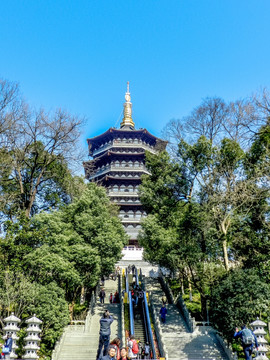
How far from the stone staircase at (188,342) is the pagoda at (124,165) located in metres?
14.2

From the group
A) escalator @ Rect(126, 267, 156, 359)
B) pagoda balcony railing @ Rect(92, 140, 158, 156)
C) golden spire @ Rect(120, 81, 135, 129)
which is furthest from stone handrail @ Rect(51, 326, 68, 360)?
golden spire @ Rect(120, 81, 135, 129)

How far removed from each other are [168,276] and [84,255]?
32.6 feet

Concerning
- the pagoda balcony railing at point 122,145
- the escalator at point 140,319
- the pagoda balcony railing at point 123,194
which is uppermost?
the pagoda balcony railing at point 122,145

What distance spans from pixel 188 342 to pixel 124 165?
70.2ft

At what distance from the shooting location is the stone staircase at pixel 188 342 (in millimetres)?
12078

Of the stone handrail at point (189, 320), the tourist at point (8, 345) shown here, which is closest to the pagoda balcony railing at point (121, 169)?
the stone handrail at point (189, 320)

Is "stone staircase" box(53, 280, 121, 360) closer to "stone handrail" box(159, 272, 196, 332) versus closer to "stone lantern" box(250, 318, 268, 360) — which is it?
"stone handrail" box(159, 272, 196, 332)

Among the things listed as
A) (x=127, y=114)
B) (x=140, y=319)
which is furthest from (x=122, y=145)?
(x=140, y=319)

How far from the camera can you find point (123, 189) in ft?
103

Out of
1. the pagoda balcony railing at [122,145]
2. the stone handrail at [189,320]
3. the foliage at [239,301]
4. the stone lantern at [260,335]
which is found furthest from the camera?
the pagoda balcony railing at [122,145]

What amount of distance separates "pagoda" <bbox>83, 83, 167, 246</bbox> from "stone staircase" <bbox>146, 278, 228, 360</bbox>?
14.2 m

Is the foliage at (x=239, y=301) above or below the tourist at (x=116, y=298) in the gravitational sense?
above

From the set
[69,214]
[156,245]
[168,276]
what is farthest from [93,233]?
[168,276]

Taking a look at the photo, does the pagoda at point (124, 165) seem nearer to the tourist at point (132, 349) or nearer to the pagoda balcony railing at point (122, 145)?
the pagoda balcony railing at point (122, 145)
